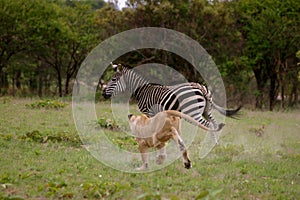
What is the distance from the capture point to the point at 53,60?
2898 centimetres

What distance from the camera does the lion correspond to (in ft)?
25.8

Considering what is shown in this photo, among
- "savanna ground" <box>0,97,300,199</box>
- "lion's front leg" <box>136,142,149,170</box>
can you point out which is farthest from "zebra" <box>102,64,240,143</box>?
"lion's front leg" <box>136,142,149,170</box>

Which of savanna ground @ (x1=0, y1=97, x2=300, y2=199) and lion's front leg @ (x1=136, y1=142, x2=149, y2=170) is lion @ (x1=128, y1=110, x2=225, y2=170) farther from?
savanna ground @ (x1=0, y1=97, x2=300, y2=199)

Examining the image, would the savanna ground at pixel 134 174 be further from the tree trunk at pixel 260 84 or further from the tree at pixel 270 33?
the tree trunk at pixel 260 84

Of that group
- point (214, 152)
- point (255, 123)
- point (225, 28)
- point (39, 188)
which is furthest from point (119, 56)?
point (39, 188)

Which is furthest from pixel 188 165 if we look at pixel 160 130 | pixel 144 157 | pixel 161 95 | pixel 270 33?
pixel 270 33

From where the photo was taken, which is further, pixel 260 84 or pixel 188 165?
pixel 260 84

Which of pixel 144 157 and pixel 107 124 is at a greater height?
pixel 107 124

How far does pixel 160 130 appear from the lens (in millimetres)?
8055

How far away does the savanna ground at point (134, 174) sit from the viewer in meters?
6.72

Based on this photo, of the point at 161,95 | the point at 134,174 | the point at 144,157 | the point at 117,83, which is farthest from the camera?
the point at 117,83

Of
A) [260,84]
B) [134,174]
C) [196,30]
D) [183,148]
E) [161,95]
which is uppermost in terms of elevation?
[196,30]

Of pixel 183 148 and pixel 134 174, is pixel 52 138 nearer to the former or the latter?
pixel 134 174

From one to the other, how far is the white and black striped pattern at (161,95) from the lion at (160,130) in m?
2.16
